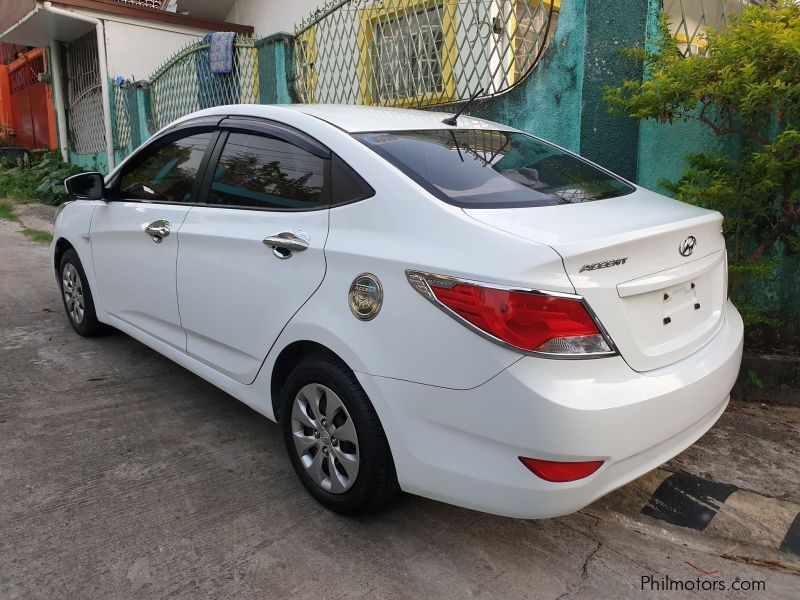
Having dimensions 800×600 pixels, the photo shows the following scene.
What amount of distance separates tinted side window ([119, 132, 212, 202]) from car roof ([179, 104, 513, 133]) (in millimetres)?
220

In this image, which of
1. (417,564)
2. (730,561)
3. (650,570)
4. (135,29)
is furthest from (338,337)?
(135,29)

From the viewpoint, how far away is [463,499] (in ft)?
6.97

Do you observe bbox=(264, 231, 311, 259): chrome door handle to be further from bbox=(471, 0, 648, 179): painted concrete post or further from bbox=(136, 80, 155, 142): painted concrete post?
bbox=(136, 80, 155, 142): painted concrete post

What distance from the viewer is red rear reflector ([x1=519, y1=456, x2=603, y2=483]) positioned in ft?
6.48

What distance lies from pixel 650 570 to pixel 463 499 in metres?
0.81

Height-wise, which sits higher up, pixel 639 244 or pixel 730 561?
pixel 639 244

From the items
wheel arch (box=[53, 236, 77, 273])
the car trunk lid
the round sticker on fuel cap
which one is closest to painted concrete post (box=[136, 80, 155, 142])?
wheel arch (box=[53, 236, 77, 273])

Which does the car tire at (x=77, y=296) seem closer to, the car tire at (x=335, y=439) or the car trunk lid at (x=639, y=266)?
the car tire at (x=335, y=439)

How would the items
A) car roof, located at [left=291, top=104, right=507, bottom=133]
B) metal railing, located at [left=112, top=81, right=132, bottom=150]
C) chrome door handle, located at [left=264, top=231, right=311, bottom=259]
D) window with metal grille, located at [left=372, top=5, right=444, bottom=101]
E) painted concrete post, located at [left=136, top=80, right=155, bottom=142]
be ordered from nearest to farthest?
chrome door handle, located at [left=264, top=231, right=311, bottom=259] < car roof, located at [left=291, top=104, right=507, bottom=133] < window with metal grille, located at [left=372, top=5, right=444, bottom=101] < painted concrete post, located at [left=136, top=80, right=155, bottom=142] < metal railing, located at [left=112, top=81, right=132, bottom=150]

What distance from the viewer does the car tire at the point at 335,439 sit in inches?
92.0

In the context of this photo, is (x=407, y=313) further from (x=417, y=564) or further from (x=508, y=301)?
(x=417, y=564)

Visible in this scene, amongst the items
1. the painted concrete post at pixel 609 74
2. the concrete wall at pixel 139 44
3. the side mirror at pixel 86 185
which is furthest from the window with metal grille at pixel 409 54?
the concrete wall at pixel 139 44

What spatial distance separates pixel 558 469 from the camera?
198cm

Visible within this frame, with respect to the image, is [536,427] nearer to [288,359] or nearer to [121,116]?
[288,359]
